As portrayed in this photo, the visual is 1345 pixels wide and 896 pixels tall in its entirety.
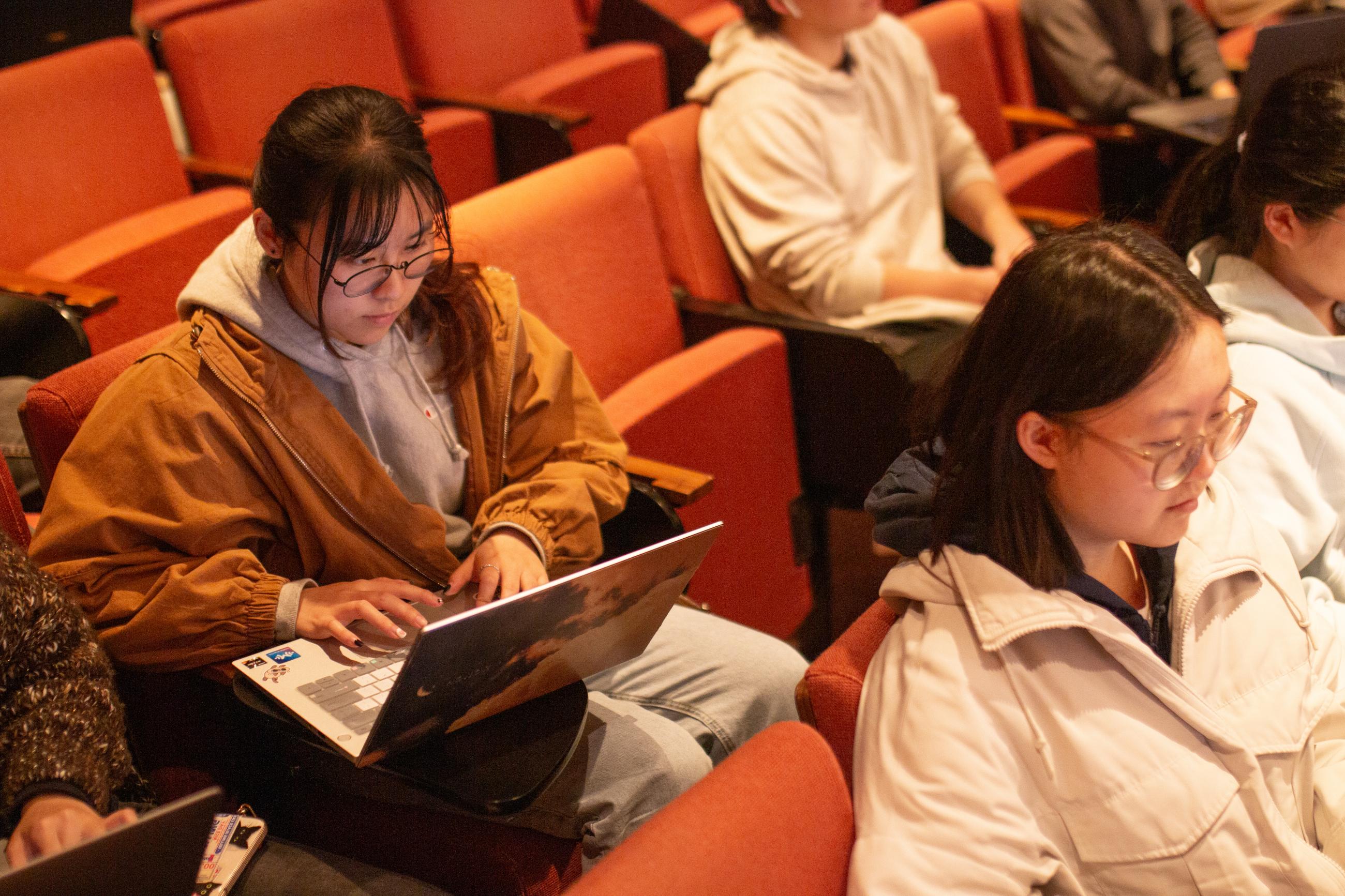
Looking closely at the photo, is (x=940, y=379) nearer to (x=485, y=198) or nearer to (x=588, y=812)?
(x=588, y=812)

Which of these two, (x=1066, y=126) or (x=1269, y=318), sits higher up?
(x=1269, y=318)

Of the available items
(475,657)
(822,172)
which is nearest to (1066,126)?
(822,172)

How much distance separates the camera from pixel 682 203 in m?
2.32

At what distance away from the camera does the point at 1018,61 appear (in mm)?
3566

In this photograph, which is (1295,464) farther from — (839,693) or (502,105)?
(502,105)

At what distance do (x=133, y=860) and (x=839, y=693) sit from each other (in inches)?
23.8

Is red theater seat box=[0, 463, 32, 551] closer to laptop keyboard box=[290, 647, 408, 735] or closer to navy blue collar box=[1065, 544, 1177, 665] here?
laptop keyboard box=[290, 647, 408, 735]

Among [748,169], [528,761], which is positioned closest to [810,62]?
[748,169]

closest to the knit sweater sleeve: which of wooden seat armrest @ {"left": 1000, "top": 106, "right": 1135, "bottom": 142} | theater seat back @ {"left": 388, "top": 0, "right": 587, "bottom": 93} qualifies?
theater seat back @ {"left": 388, "top": 0, "right": 587, "bottom": 93}

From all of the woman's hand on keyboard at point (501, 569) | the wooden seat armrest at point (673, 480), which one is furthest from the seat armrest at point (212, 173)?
the woman's hand on keyboard at point (501, 569)

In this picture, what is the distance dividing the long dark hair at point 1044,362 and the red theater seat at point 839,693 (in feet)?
0.43

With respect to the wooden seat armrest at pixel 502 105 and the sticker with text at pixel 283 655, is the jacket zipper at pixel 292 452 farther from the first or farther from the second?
the wooden seat armrest at pixel 502 105

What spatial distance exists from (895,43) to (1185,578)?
5.75ft

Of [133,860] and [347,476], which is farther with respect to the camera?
[347,476]
